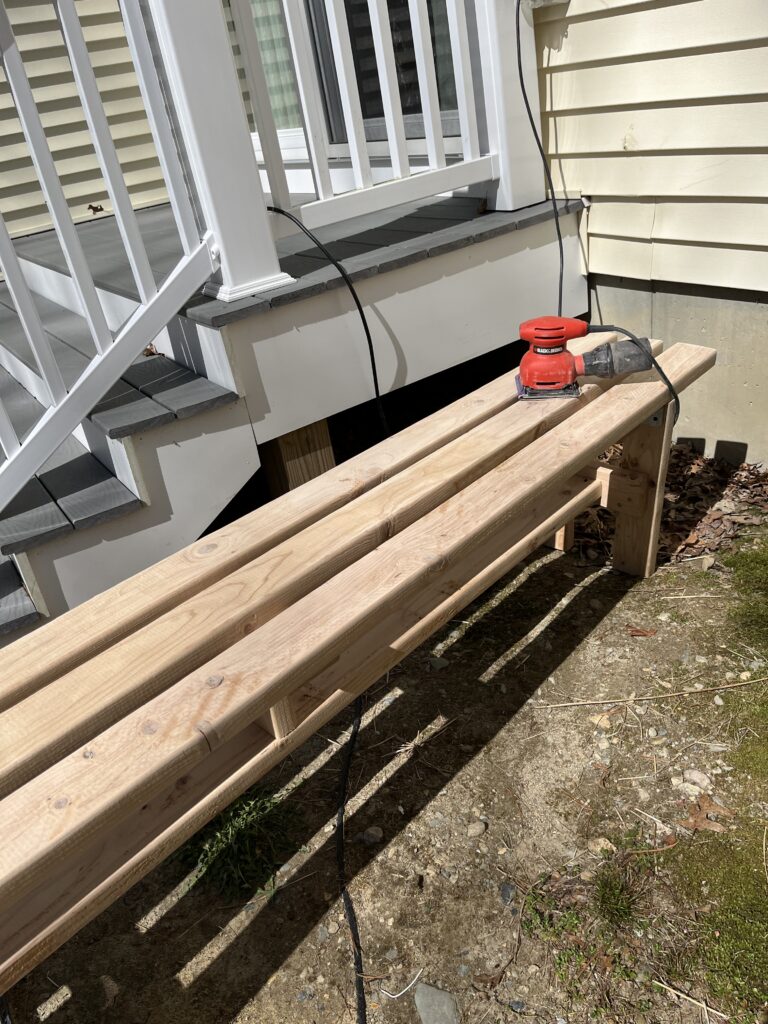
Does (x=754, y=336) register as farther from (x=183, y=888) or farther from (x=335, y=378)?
(x=183, y=888)

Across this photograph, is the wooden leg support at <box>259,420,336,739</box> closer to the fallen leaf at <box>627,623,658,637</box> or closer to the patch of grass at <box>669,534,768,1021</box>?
the fallen leaf at <box>627,623,658,637</box>

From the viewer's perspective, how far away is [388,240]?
2.93 meters

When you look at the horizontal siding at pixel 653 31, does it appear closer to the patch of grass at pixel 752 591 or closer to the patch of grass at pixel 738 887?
the patch of grass at pixel 752 591

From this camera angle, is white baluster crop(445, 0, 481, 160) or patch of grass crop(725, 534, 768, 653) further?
white baluster crop(445, 0, 481, 160)

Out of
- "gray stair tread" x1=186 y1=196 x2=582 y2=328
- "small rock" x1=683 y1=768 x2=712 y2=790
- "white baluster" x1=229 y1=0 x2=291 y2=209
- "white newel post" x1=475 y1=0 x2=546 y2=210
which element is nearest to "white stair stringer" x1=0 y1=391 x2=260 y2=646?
"gray stair tread" x1=186 y1=196 x2=582 y2=328

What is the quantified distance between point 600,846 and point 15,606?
1690 millimetres

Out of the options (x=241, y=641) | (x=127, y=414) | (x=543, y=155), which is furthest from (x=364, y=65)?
(x=241, y=641)

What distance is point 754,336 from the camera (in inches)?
110

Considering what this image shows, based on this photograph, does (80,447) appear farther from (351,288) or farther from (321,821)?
(321,821)

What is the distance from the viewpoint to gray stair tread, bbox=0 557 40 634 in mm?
2189

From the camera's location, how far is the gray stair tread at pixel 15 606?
2.19 meters

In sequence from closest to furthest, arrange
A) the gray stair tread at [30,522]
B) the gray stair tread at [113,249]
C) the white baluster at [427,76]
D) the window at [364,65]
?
the gray stair tread at [30,522] → the white baluster at [427,76] → the gray stair tread at [113,249] → the window at [364,65]

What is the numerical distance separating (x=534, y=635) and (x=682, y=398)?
4.14 feet

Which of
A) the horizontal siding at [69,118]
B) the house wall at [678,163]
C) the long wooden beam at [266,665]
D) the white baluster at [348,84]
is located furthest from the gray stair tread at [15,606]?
the horizontal siding at [69,118]
